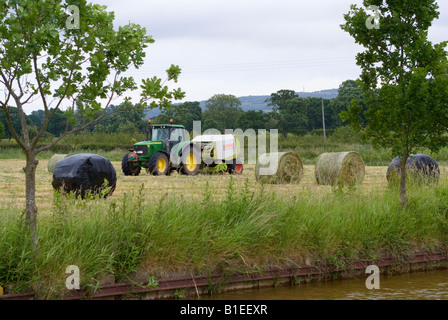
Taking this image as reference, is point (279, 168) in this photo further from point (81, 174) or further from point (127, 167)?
point (81, 174)

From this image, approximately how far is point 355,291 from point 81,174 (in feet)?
22.6

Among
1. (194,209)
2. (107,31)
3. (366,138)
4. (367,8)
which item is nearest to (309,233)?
(194,209)

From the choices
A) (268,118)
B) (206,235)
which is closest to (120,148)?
(206,235)

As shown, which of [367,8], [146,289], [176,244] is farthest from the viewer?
[367,8]

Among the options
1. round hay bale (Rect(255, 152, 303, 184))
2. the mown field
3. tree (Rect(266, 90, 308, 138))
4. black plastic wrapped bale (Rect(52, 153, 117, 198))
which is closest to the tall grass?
the mown field

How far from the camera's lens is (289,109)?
82.1 m

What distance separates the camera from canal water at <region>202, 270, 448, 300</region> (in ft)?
21.2

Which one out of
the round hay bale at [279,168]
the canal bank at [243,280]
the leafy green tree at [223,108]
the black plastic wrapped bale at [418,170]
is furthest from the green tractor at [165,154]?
the leafy green tree at [223,108]

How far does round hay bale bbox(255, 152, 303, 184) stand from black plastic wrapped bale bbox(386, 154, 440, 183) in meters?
3.82

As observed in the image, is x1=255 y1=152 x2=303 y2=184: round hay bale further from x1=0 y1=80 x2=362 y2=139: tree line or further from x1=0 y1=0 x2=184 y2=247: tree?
x1=0 y1=80 x2=362 y2=139: tree line

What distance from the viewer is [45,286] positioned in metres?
5.50

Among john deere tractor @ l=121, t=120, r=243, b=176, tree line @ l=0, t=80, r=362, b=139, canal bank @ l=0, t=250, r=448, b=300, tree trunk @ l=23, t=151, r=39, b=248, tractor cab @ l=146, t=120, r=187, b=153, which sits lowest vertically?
canal bank @ l=0, t=250, r=448, b=300

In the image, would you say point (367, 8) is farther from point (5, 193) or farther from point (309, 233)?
point (5, 193)
